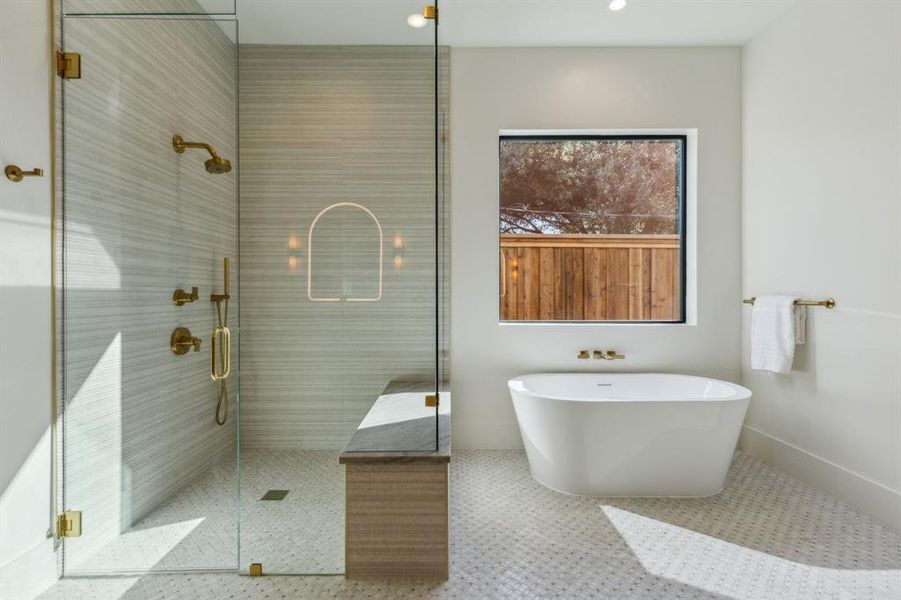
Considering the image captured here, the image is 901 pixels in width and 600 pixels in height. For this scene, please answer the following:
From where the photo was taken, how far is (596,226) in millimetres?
3281

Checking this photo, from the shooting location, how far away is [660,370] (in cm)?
313

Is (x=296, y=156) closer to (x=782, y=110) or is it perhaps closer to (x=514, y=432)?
(x=514, y=432)

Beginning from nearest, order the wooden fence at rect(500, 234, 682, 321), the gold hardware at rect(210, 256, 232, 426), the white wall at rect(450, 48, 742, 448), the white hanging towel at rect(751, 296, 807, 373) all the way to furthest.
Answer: the gold hardware at rect(210, 256, 232, 426) → the white hanging towel at rect(751, 296, 807, 373) → the white wall at rect(450, 48, 742, 448) → the wooden fence at rect(500, 234, 682, 321)

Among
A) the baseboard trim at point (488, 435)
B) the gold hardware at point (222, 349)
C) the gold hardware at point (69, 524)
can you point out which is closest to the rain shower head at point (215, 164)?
the gold hardware at point (222, 349)

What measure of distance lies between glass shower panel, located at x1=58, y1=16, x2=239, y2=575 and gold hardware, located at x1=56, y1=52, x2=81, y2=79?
26 mm

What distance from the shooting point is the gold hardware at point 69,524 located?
1.72 meters

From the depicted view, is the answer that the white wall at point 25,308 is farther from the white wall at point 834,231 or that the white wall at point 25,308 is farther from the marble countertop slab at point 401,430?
the white wall at point 834,231

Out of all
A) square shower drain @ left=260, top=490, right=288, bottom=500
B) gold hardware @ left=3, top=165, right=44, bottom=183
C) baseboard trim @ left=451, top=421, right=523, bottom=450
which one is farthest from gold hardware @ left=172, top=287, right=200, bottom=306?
baseboard trim @ left=451, top=421, right=523, bottom=450

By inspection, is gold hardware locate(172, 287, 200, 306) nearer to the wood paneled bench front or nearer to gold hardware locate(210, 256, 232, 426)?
gold hardware locate(210, 256, 232, 426)

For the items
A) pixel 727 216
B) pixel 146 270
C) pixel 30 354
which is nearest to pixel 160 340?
pixel 146 270

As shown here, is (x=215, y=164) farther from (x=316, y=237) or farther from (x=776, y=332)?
(x=776, y=332)

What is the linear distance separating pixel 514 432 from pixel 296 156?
7.12 feet

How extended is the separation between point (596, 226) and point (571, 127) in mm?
667

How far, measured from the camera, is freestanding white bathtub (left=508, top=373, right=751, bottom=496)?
229 centimetres
